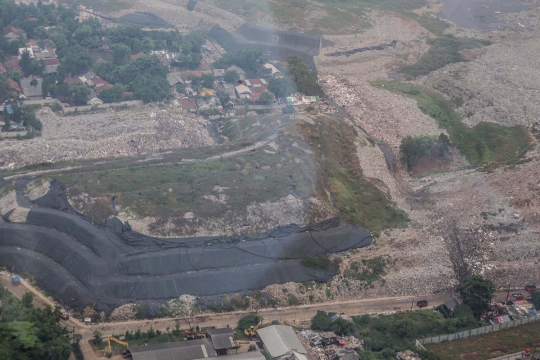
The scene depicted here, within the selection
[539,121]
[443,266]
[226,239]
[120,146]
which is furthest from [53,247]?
[539,121]

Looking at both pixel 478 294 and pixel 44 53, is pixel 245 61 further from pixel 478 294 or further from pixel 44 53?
pixel 478 294

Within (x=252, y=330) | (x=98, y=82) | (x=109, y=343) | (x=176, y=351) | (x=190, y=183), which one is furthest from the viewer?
(x=98, y=82)

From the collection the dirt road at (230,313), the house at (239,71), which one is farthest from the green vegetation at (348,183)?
the house at (239,71)

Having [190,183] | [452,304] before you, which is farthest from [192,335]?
[452,304]

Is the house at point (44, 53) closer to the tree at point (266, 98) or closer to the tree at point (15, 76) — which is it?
the tree at point (15, 76)

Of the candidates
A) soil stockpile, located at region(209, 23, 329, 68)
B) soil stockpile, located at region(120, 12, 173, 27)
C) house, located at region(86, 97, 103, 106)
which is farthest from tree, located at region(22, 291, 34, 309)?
soil stockpile, located at region(120, 12, 173, 27)

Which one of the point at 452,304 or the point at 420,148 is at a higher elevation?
the point at 420,148
